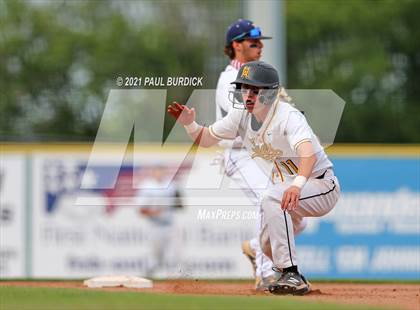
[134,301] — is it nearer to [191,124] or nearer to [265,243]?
[265,243]

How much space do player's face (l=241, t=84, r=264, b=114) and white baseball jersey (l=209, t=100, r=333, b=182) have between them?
0.12 m

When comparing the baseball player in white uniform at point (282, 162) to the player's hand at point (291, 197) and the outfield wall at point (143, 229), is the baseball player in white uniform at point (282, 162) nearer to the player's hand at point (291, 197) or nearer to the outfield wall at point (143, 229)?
the player's hand at point (291, 197)

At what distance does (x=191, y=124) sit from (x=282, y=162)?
0.92 meters

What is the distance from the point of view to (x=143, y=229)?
51.3 ft

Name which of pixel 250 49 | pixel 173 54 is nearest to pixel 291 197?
pixel 250 49

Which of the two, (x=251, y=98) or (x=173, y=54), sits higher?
(x=173, y=54)

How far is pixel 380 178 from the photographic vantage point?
1586 cm

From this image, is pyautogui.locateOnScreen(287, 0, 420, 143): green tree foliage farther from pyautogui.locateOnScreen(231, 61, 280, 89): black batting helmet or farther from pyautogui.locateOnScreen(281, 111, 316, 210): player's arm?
pyautogui.locateOnScreen(281, 111, 316, 210): player's arm

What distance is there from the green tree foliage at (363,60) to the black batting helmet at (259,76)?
1371 centimetres

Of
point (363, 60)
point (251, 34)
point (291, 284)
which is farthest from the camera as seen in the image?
point (363, 60)

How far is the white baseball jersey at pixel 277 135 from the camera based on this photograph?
950cm

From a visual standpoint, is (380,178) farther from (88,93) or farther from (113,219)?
(88,93)

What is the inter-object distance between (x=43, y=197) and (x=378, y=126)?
11354mm

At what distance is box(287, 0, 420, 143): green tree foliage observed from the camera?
983 inches
